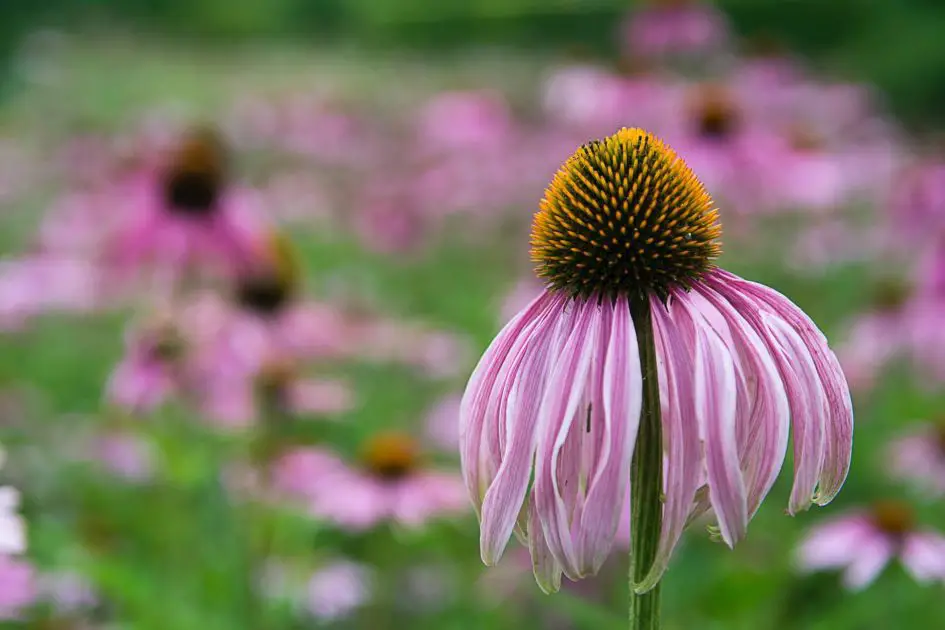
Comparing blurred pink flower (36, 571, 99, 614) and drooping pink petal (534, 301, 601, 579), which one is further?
blurred pink flower (36, 571, 99, 614)

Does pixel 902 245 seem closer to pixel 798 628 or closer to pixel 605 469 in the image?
pixel 798 628

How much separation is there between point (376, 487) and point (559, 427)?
3.26 feet

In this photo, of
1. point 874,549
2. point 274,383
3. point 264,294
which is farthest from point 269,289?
point 874,549

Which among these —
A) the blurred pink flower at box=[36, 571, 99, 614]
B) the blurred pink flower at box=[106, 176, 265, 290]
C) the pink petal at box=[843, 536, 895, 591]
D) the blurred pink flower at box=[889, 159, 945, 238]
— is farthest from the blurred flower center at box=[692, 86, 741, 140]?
the blurred pink flower at box=[36, 571, 99, 614]

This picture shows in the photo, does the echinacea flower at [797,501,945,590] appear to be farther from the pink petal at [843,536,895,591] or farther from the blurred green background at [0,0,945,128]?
the blurred green background at [0,0,945,128]

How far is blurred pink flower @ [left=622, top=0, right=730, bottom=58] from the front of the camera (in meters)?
3.17

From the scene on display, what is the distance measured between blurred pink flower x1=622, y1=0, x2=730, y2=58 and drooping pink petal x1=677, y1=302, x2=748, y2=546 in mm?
2812

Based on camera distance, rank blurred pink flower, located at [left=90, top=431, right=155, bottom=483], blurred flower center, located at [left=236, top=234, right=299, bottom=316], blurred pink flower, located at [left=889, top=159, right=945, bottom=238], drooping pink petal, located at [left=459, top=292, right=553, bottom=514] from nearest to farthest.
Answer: drooping pink petal, located at [left=459, top=292, right=553, bottom=514] → blurred flower center, located at [left=236, top=234, right=299, bottom=316] → blurred pink flower, located at [left=90, top=431, right=155, bottom=483] → blurred pink flower, located at [left=889, top=159, right=945, bottom=238]

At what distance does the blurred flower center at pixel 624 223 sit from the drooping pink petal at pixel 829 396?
58 millimetres

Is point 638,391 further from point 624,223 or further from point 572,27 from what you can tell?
point 572,27

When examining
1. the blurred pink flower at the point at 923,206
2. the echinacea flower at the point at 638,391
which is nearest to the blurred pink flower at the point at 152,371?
the echinacea flower at the point at 638,391

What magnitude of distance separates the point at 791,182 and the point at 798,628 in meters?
1.11

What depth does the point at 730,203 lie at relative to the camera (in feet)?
7.45

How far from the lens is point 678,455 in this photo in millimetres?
519
